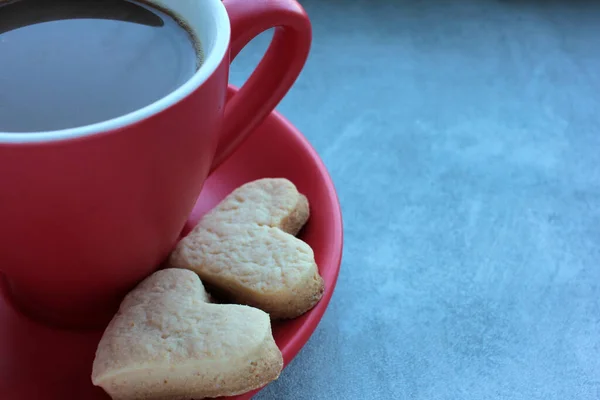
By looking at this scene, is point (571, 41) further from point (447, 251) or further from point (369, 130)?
point (447, 251)

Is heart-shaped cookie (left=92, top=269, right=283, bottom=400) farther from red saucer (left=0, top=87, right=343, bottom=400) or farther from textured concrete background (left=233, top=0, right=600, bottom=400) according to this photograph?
textured concrete background (left=233, top=0, right=600, bottom=400)

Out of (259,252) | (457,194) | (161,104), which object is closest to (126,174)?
(161,104)

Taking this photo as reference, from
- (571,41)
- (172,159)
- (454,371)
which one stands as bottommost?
(454,371)

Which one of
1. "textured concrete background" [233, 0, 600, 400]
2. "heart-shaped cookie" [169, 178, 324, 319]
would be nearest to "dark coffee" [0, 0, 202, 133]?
"heart-shaped cookie" [169, 178, 324, 319]

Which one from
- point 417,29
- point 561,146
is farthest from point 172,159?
point 417,29

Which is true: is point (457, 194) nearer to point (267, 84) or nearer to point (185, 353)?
point (267, 84)

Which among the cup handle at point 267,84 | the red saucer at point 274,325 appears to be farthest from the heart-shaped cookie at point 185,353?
the cup handle at point 267,84
